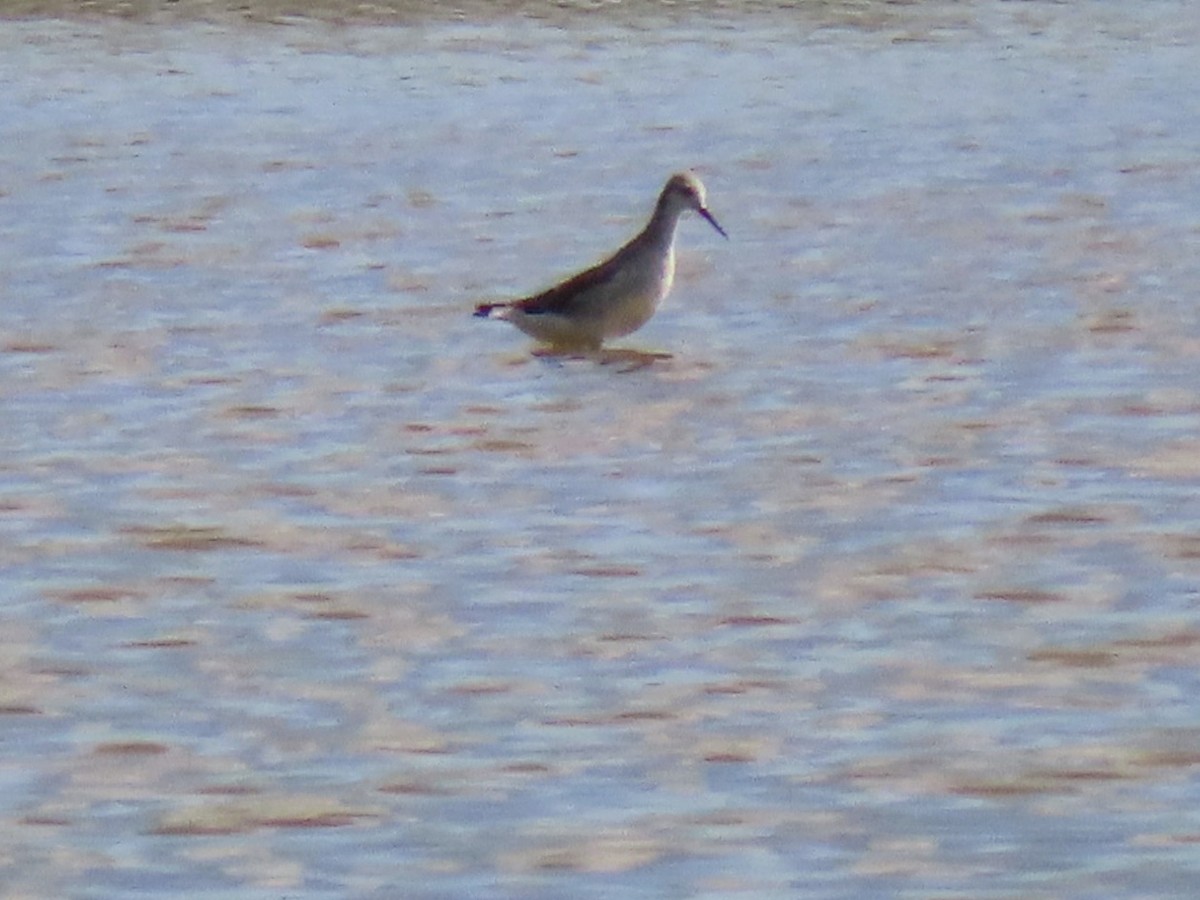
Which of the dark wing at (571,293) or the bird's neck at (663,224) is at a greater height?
the bird's neck at (663,224)

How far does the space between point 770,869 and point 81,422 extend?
20.5 ft

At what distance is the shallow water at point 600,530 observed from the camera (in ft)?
24.1

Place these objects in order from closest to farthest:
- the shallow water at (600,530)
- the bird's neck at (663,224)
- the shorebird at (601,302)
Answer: the shallow water at (600,530), the shorebird at (601,302), the bird's neck at (663,224)

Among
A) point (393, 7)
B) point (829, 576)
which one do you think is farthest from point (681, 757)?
point (393, 7)

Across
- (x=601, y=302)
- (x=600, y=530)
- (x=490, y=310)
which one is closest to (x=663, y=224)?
(x=601, y=302)

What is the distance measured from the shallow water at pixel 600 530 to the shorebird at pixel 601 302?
0.18 m

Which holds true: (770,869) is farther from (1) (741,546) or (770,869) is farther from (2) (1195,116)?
(2) (1195,116)

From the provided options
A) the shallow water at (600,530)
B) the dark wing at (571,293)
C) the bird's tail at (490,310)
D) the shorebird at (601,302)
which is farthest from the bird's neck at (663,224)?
the bird's tail at (490,310)

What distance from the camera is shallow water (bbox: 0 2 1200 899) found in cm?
735

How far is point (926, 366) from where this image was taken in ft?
45.0

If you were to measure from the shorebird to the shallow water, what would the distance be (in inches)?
7.1

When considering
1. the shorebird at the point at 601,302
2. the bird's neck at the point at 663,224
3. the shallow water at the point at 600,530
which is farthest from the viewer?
the bird's neck at the point at 663,224

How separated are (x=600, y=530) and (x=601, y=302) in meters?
4.60

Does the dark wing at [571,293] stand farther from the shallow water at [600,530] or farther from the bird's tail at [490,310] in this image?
the shallow water at [600,530]
